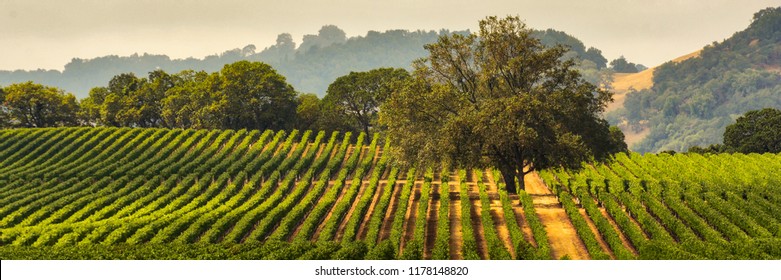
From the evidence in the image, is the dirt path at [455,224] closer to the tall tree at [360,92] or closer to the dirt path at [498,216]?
the dirt path at [498,216]

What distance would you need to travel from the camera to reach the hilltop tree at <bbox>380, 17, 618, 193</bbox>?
155 feet

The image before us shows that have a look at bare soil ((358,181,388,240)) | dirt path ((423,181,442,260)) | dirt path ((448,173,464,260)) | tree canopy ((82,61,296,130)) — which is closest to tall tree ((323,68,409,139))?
tree canopy ((82,61,296,130))

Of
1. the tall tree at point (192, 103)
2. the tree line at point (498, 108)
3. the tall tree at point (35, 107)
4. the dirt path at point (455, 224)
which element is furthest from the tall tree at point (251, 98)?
the tree line at point (498, 108)

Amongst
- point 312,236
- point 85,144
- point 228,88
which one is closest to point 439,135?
point 312,236

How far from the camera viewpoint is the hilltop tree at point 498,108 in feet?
155

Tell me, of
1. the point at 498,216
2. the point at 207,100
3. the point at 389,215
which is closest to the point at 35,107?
the point at 207,100

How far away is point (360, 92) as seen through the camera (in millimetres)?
104438

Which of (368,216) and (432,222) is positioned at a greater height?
(368,216)

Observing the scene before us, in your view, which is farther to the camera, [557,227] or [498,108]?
[498,108]

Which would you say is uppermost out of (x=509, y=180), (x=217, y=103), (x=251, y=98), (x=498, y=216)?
(x=251, y=98)

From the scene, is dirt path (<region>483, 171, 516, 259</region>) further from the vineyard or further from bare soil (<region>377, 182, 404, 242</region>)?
bare soil (<region>377, 182, 404, 242</region>)

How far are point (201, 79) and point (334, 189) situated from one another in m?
60.6

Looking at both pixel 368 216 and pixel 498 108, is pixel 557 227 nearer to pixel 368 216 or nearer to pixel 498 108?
pixel 498 108

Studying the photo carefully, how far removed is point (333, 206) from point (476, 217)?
11704 millimetres
